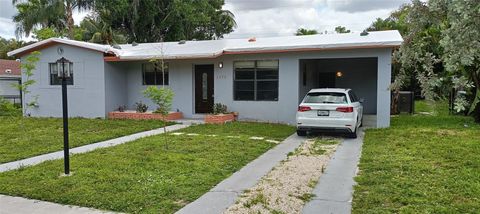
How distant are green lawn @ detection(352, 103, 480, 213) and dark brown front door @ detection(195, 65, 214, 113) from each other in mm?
6919

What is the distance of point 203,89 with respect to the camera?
16.1 m

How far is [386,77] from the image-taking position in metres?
12.7

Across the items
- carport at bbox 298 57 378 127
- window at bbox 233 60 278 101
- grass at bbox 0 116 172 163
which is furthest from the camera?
carport at bbox 298 57 378 127

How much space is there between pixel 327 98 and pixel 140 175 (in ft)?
20.2

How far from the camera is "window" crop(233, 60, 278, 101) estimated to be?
14.6 metres

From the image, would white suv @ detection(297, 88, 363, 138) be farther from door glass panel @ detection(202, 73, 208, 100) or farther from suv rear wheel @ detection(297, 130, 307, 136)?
door glass panel @ detection(202, 73, 208, 100)

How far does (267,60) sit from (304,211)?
10073 millimetres

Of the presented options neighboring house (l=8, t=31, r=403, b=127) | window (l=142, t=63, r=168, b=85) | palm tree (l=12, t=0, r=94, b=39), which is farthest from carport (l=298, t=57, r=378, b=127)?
palm tree (l=12, t=0, r=94, b=39)

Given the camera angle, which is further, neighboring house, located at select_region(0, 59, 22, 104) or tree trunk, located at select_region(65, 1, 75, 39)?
neighboring house, located at select_region(0, 59, 22, 104)

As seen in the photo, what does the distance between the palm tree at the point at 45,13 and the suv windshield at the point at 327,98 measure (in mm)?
20570

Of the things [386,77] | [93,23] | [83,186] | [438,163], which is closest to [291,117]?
[386,77]

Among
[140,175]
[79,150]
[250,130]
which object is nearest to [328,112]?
[250,130]

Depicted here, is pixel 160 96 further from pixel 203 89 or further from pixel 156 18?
pixel 156 18

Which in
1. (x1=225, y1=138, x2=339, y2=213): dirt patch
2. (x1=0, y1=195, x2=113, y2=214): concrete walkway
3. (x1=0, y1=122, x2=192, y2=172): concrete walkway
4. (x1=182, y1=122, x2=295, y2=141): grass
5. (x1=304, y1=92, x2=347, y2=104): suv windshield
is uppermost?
(x1=304, y1=92, x2=347, y2=104): suv windshield
